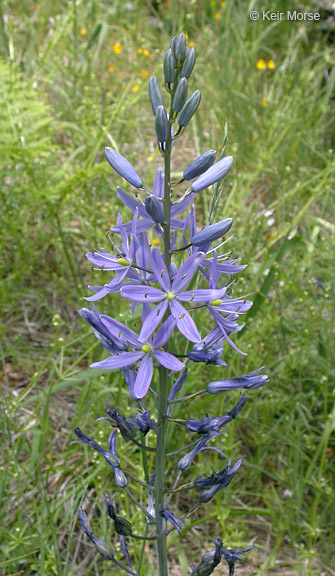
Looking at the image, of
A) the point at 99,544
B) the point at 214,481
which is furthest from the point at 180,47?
the point at 99,544

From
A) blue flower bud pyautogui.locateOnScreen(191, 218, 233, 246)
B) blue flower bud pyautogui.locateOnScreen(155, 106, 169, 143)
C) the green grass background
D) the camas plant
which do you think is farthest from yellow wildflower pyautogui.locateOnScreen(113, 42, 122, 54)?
blue flower bud pyautogui.locateOnScreen(191, 218, 233, 246)

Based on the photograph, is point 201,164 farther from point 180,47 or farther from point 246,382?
point 246,382

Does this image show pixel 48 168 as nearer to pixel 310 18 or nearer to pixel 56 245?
pixel 56 245

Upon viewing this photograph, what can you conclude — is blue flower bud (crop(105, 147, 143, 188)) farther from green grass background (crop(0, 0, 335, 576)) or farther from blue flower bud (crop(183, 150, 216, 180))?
green grass background (crop(0, 0, 335, 576))

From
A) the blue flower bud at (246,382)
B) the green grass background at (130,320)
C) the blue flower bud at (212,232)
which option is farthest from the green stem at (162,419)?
the green grass background at (130,320)

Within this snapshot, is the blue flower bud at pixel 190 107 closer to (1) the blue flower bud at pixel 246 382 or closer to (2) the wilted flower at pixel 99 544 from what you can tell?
(1) the blue flower bud at pixel 246 382

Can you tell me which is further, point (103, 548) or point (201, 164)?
point (103, 548)
